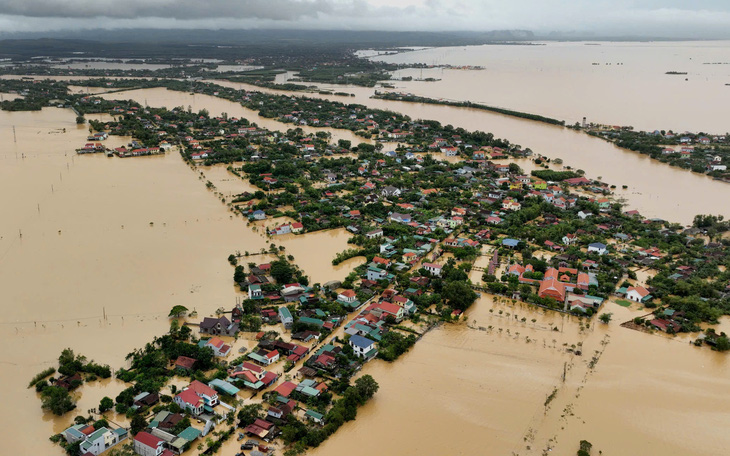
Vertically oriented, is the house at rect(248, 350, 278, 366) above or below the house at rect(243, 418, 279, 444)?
above

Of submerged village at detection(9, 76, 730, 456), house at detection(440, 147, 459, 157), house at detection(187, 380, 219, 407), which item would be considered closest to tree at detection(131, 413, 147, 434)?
submerged village at detection(9, 76, 730, 456)

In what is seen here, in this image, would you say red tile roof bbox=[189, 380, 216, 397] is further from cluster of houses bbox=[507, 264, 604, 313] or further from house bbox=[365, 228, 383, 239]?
house bbox=[365, 228, 383, 239]

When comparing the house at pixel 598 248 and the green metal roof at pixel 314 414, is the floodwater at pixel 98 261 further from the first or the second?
the house at pixel 598 248

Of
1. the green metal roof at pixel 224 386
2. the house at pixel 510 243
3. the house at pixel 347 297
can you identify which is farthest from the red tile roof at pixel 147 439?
the house at pixel 510 243

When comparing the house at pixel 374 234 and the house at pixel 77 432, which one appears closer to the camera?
the house at pixel 77 432

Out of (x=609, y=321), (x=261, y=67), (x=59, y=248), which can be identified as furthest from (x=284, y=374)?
(x=261, y=67)

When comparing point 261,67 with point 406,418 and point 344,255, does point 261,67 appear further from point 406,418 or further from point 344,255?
point 406,418

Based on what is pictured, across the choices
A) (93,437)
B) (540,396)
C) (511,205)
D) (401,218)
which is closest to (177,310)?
(93,437)
